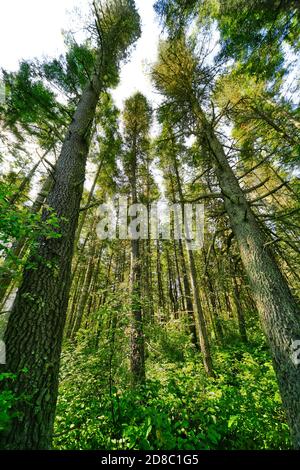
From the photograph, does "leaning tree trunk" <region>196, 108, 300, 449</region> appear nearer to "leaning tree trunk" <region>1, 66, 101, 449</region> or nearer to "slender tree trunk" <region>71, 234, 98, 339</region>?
"leaning tree trunk" <region>1, 66, 101, 449</region>

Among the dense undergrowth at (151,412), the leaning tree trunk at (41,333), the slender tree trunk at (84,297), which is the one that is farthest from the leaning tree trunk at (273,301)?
the slender tree trunk at (84,297)

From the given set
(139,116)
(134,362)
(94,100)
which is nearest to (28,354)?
(134,362)

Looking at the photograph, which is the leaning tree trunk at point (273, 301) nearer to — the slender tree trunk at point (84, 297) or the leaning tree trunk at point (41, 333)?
the leaning tree trunk at point (41, 333)

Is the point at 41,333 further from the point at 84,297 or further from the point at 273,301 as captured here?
the point at 84,297

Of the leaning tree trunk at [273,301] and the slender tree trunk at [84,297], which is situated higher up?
the slender tree trunk at [84,297]

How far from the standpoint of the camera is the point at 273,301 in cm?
281

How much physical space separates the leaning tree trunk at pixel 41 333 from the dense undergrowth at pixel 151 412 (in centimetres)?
119

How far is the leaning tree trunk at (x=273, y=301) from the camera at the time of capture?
7.79ft

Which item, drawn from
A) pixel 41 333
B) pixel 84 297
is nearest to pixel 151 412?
pixel 41 333

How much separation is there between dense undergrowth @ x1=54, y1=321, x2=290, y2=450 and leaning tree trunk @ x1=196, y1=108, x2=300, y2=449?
90 cm

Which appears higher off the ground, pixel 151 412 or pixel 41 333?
pixel 41 333

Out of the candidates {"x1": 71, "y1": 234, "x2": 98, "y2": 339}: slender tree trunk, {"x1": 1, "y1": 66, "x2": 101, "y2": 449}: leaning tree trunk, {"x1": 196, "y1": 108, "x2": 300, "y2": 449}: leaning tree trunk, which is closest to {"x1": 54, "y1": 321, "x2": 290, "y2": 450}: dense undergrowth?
{"x1": 196, "y1": 108, "x2": 300, "y2": 449}: leaning tree trunk

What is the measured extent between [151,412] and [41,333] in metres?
2.07

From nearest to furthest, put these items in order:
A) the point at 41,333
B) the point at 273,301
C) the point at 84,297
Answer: the point at 41,333
the point at 273,301
the point at 84,297
